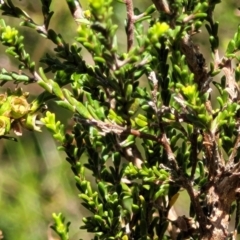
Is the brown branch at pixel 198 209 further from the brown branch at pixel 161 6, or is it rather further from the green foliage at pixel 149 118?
the brown branch at pixel 161 6

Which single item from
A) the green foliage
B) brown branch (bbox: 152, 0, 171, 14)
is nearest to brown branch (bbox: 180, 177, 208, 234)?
the green foliage

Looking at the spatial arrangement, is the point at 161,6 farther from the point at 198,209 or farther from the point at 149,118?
the point at 198,209

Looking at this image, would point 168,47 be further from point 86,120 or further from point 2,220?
point 2,220

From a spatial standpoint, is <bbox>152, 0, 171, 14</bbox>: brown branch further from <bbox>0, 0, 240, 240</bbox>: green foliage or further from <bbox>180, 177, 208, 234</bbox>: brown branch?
<bbox>180, 177, 208, 234</bbox>: brown branch

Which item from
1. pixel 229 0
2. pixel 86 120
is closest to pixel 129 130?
pixel 86 120

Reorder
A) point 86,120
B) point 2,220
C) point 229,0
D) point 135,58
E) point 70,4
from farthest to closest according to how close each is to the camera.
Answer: point 229,0, point 2,220, point 70,4, point 86,120, point 135,58

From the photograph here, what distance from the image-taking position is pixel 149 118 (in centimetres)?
87

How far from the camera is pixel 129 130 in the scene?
83 centimetres

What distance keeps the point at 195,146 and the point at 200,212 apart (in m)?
0.11

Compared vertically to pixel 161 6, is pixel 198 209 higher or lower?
lower

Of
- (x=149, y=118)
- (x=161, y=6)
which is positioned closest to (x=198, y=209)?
(x=149, y=118)

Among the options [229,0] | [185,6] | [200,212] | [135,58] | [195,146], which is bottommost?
[200,212]

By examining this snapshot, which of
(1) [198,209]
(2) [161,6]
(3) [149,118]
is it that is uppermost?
(2) [161,6]

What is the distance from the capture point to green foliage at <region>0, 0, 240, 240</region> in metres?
0.82
